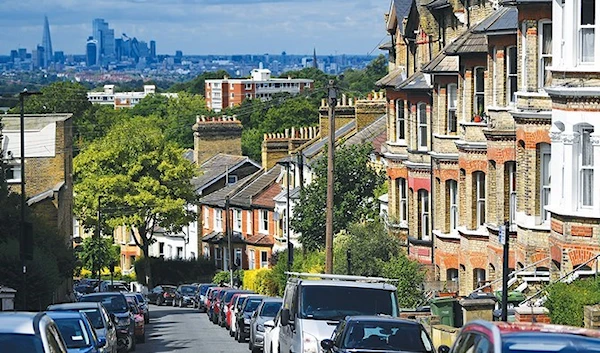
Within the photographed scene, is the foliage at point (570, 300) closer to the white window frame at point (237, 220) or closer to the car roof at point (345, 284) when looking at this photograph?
the car roof at point (345, 284)

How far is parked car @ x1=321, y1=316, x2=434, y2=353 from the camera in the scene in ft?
66.9

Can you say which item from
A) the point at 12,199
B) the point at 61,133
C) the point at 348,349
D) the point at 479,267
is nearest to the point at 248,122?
the point at 61,133

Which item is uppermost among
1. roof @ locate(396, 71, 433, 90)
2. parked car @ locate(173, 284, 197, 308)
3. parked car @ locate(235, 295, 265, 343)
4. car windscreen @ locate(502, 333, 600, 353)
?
roof @ locate(396, 71, 433, 90)

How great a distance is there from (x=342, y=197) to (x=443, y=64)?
47.1ft

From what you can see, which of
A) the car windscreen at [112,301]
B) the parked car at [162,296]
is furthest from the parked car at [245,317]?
the parked car at [162,296]

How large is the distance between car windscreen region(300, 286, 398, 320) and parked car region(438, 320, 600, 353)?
31.8 feet

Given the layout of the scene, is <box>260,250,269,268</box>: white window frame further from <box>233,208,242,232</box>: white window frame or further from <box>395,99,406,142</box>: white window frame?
<box>395,99,406,142</box>: white window frame

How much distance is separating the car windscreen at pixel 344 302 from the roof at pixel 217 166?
74.2m

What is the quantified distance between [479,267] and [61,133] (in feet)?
123

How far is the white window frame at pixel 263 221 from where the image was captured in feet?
279

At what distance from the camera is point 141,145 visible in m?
86.6

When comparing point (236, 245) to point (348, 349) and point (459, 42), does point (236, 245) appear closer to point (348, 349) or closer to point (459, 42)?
point (459, 42)

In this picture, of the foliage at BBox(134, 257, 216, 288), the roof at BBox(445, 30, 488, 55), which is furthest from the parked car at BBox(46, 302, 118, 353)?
the foliage at BBox(134, 257, 216, 288)

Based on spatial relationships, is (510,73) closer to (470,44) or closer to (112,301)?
(470,44)
